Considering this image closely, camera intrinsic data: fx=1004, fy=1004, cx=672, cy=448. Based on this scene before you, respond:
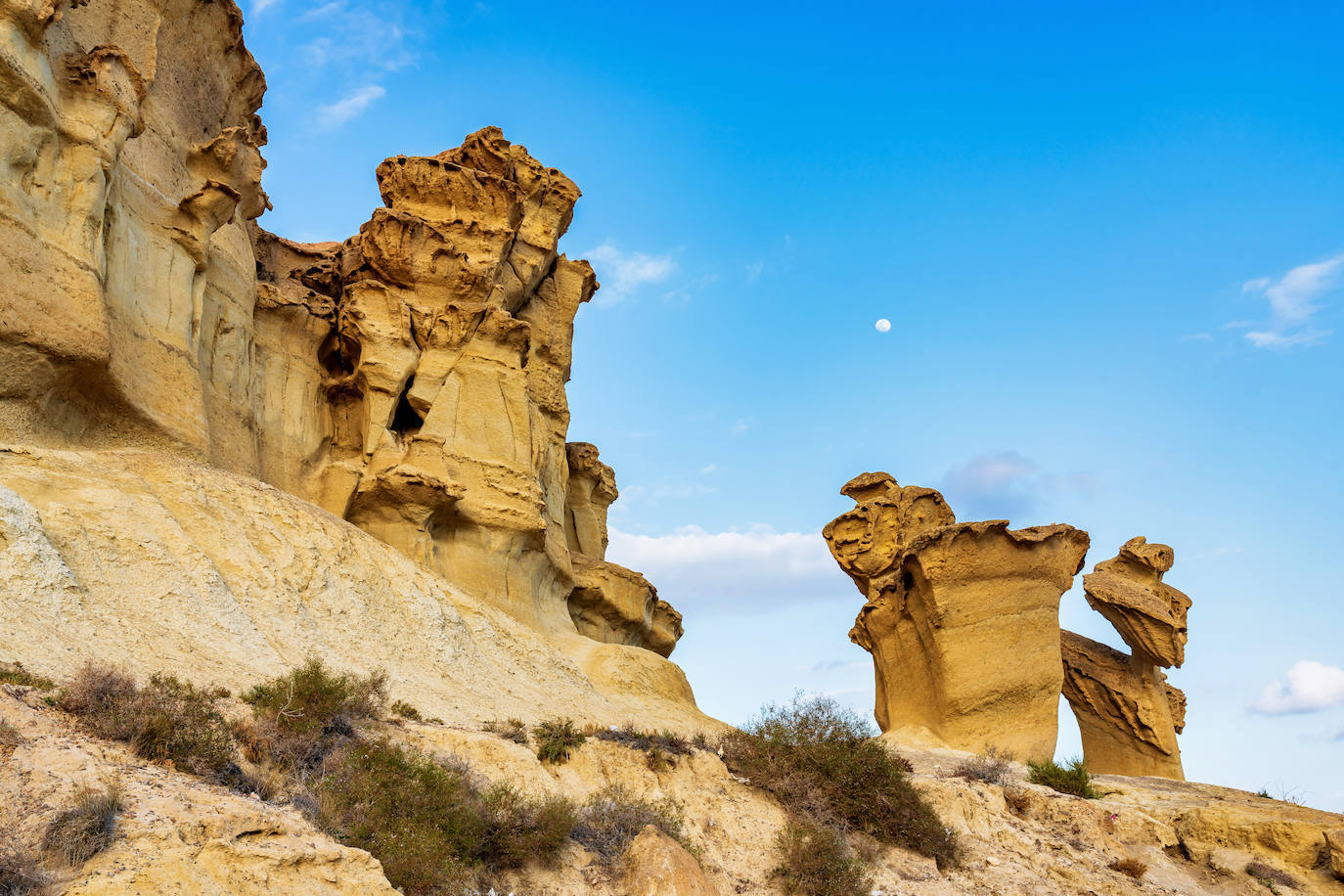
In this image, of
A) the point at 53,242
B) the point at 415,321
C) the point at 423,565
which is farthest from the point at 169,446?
the point at 415,321

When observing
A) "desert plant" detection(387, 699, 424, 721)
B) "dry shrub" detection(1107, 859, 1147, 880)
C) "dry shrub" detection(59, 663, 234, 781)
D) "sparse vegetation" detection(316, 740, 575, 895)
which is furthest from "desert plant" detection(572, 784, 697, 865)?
"dry shrub" detection(1107, 859, 1147, 880)

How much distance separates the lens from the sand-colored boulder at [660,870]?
33.7 ft

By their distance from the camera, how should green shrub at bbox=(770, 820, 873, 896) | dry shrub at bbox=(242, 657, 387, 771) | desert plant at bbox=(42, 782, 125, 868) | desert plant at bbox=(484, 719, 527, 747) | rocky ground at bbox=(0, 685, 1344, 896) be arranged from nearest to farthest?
desert plant at bbox=(42, 782, 125, 868), rocky ground at bbox=(0, 685, 1344, 896), dry shrub at bbox=(242, 657, 387, 771), green shrub at bbox=(770, 820, 873, 896), desert plant at bbox=(484, 719, 527, 747)

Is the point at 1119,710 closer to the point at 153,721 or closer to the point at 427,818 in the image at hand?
the point at 427,818

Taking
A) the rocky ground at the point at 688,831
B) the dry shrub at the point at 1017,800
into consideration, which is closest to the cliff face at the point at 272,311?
the rocky ground at the point at 688,831

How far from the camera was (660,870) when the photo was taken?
10383mm

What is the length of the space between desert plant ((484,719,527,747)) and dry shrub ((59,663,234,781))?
4203 mm

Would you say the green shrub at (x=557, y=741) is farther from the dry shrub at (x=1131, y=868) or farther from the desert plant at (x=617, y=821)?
the dry shrub at (x=1131, y=868)

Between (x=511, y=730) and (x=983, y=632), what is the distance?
49.3ft

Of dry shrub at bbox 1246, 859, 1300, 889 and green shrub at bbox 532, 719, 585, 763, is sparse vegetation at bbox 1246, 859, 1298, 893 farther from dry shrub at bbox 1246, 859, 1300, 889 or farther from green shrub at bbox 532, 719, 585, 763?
green shrub at bbox 532, 719, 585, 763

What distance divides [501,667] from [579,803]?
7.11 meters

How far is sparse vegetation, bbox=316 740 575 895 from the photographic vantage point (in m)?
8.73

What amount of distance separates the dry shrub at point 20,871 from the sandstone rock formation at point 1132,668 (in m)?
26.5

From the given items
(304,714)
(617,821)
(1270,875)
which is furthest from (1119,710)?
(304,714)
